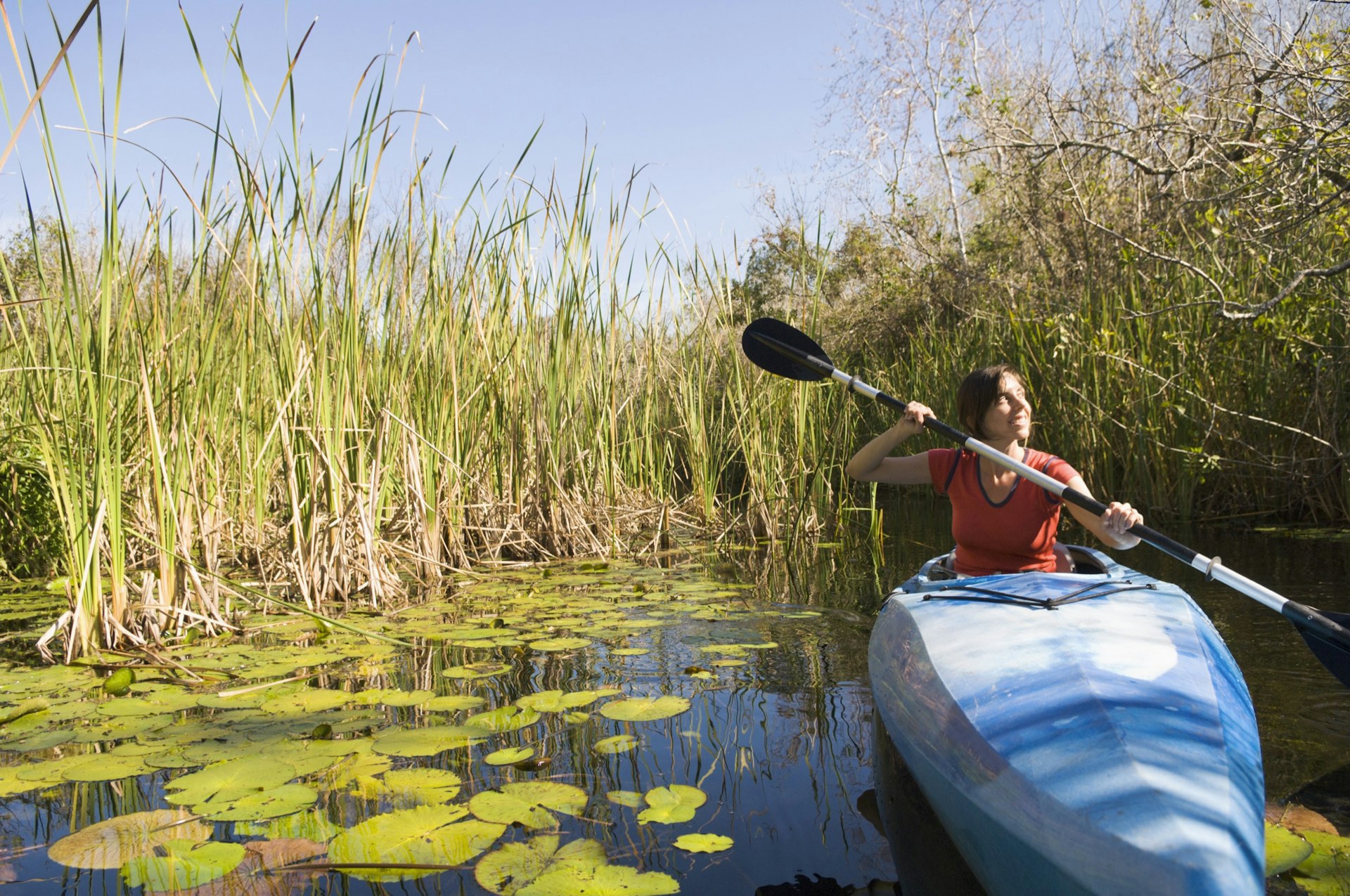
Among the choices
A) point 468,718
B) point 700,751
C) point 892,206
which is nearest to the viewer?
point 700,751

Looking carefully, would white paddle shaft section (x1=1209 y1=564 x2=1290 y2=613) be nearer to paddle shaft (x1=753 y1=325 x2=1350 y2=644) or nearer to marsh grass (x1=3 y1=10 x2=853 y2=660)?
paddle shaft (x1=753 y1=325 x2=1350 y2=644)

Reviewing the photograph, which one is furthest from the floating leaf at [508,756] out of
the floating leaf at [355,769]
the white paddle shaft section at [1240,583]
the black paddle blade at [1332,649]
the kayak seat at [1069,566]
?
the black paddle blade at [1332,649]

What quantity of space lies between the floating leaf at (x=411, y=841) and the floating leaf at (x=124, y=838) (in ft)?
0.92

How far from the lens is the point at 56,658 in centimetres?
289

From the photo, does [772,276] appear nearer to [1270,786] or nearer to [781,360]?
[781,360]

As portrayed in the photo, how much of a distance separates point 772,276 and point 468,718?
16664 mm

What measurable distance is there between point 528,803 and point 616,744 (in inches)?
16.3

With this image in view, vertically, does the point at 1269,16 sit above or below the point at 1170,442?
above

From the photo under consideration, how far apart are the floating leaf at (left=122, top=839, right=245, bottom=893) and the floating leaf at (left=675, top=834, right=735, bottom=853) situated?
29.6 inches

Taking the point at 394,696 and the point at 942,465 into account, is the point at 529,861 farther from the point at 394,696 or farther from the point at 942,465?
the point at 942,465

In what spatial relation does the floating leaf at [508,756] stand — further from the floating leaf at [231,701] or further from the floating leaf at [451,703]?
the floating leaf at [231,701]

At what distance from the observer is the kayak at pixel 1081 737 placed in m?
1.28

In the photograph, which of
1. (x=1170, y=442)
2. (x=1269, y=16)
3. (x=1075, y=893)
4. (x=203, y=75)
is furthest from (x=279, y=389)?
(x=1170, y=442)

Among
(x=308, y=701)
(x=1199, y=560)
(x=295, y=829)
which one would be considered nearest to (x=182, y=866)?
(x=295, y=829)
